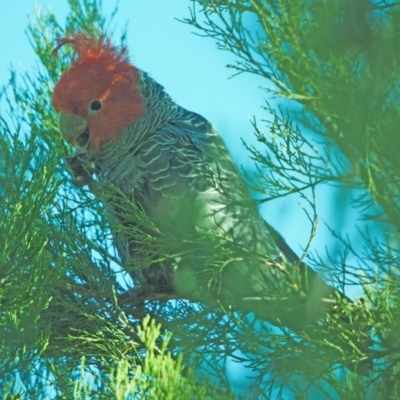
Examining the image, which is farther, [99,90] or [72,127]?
[99,90]

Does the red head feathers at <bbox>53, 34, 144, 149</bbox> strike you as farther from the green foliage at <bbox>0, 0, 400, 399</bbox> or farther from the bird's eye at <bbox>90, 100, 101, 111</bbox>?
the green foliage at <bbox>0, 0, 400, 399</bbox>

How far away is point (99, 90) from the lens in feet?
16.8

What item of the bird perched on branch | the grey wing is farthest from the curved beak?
the grey wing

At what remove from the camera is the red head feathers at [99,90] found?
16.4 feet

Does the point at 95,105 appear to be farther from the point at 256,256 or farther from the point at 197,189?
the point at 256,256

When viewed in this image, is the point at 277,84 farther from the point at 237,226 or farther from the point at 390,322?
the point at 237,226

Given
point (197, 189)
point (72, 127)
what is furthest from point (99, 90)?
point (197, 189)

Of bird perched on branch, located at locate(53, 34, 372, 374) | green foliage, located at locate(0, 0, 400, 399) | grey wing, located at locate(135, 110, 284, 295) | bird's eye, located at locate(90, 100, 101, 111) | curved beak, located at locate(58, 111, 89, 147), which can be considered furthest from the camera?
bird's eye, located at locate(90, 100, 101, 111)

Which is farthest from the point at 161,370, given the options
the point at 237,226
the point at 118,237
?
the point at 118,237

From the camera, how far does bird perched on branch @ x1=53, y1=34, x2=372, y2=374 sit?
119 inches

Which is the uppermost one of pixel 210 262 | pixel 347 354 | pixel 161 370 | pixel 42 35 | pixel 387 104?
pixel 42 35

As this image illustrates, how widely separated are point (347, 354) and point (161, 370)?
2.43ft

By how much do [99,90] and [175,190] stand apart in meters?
1.16

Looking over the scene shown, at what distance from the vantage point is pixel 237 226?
3826 mm
